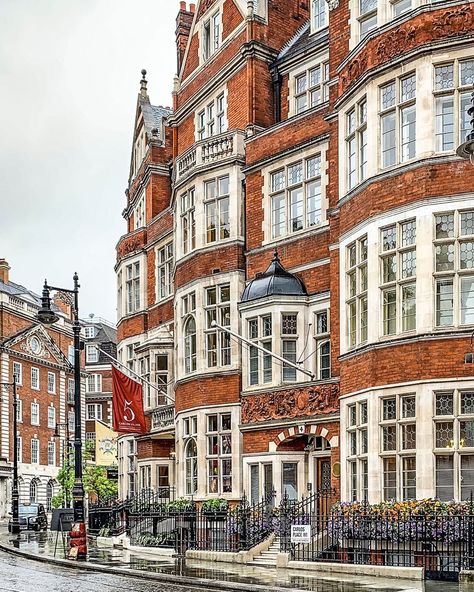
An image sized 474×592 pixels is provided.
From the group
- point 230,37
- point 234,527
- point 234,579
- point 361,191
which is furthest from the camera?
point 230,37

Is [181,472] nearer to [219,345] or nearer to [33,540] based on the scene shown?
[219,345]

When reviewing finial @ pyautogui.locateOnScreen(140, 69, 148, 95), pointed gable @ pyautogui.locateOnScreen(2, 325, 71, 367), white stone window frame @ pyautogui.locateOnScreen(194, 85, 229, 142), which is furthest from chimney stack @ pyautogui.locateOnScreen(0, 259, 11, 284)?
white stone window frame @ pyautogui.locateOnScreen(194, 85, 229, 142)

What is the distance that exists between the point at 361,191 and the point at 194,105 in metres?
14.0

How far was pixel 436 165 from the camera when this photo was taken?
21.9 metres

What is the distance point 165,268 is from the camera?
1575 inches

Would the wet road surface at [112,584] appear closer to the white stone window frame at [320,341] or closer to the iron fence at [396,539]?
the iron fence at [396,539]

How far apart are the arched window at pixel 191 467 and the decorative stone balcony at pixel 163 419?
12.5 feet

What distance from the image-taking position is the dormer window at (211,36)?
35.5 m

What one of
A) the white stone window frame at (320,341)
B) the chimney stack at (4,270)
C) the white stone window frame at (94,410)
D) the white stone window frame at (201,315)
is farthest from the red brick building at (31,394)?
the white stone window frame at (320,341)

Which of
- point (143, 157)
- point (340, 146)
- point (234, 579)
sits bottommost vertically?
point (234, 579)

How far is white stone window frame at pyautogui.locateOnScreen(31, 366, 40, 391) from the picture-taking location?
90312 mm

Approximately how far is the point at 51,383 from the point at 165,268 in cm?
5675

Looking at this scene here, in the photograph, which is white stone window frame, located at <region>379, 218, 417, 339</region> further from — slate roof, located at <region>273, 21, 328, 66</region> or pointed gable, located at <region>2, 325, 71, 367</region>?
pointed gable, located at <region>2, 325, 71, 367</region>

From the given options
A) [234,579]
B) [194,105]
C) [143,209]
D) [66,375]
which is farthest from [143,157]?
[66,375]
